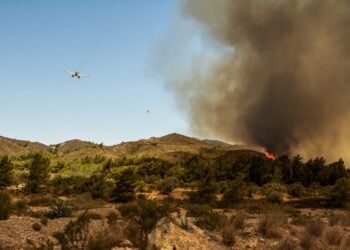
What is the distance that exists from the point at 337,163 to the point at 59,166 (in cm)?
5728

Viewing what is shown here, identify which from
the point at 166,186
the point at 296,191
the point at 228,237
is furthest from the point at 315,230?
the point at 166,186

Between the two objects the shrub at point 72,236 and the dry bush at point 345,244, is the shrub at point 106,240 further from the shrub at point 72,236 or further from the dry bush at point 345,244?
the dry bush at point 345,244

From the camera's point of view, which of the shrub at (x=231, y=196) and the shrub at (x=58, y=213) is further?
the shrub at (x=231, y=196)

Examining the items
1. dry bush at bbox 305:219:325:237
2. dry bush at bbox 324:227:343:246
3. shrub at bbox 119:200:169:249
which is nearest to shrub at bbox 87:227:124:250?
shrub at bbox 119:200:169:249

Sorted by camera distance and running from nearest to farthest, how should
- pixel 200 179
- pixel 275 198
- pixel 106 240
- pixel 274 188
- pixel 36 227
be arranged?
pixel 106 240 < pixel 36 227 < pixel 275 198 < pixel 274 188 < pixel 200 179

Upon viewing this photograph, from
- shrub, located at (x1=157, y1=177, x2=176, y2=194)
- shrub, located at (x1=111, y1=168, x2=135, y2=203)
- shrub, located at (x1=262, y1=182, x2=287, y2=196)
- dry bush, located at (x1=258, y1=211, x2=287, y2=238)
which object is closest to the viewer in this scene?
dry bush, located at (x1=258, y1=211, x2=287, y2=238)

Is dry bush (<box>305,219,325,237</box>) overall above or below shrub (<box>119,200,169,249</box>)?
above

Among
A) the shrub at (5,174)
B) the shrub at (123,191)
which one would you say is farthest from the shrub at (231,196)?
the shrub at (5,174)

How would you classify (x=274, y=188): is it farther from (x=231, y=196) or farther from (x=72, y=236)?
(x=72, y=236)

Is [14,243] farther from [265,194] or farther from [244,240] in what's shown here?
[265,194]

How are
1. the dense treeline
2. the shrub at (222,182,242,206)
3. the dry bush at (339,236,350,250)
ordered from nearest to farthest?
the dry bush at (339,236,350,250), the shrub at (222,182,242,206), the dense treeline

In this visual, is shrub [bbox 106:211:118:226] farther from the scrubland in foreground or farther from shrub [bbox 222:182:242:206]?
shrub [bbox 222:182:242:206]

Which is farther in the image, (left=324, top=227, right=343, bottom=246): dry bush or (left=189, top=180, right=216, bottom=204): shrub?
(left=189, top=180, right=216, bottom=204): shrub

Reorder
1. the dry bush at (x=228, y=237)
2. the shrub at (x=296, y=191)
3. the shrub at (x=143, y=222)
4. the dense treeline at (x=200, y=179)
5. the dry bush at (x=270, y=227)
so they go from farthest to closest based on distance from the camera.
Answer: the shrub at (x=296, y=191)
the dense treeline at (x=200, y=179)
the dry bush at (x=270, y=227)
the dry bush at (x=228, y=237)
the shrub at (x=143, y=222)
